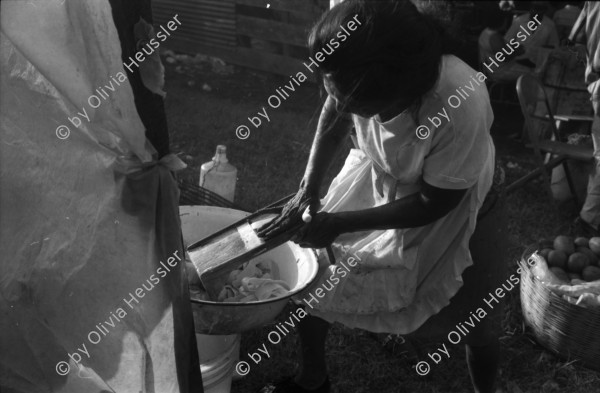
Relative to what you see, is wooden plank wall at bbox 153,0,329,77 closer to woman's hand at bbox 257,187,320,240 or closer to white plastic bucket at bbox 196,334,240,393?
woman's hand at bbox 257,187,320,240

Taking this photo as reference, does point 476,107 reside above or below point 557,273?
above

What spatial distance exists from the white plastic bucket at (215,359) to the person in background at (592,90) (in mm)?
2824

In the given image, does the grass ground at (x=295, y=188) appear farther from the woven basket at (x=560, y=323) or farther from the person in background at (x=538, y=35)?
the person in background at (x=538, y=35)

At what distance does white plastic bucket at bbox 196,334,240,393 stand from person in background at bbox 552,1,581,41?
189 inches

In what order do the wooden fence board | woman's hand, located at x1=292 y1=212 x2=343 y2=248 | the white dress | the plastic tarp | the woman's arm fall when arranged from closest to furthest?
the plastic tarp, the white dress, woman's hand, located at x1=292 y1=212 x2=343 y2=248, the woman's arm, the wooden fence board

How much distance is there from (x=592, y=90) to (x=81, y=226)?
3496 mm

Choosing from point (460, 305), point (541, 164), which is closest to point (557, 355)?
point (460, 305)

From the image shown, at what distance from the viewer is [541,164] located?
4.46 meters

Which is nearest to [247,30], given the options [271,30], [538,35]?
[271,30]

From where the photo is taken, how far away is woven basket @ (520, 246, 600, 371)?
3.12 m

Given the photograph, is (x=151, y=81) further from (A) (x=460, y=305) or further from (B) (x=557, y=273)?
(B) (x=557, y=273)

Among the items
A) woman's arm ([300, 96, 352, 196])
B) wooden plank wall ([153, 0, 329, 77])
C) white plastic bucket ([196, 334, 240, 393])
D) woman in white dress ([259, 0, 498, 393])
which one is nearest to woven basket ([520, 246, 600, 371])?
woman in white dress ([259, 0, 498, 393])

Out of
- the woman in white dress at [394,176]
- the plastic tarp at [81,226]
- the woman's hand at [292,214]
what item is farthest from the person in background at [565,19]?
the plastic tarp at [81,226]

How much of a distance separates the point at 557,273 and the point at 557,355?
418 millimetres
